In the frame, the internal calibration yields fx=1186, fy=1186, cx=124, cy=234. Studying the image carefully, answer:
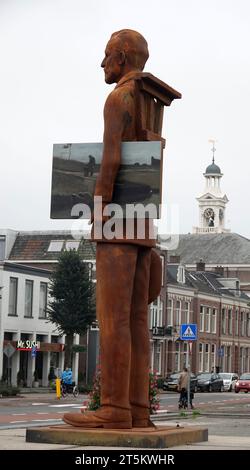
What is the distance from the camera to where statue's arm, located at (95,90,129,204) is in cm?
1531

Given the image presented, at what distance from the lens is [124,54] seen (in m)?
16.0

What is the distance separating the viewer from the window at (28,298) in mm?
66050

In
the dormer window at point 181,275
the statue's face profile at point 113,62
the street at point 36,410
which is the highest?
the dormer window at point 181,275

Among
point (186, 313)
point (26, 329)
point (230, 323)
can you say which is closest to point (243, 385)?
point (26, 329)

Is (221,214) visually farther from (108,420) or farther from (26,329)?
(108,420)

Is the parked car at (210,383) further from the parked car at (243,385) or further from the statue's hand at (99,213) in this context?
the statue's hand at (99,213)

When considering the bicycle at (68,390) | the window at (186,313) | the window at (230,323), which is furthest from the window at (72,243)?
the bicycle at (68,390)

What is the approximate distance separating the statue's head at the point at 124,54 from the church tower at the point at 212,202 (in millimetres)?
129912

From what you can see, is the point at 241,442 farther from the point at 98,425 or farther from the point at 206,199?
the point at 206,199

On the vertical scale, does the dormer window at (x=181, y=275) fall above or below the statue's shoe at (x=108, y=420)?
above

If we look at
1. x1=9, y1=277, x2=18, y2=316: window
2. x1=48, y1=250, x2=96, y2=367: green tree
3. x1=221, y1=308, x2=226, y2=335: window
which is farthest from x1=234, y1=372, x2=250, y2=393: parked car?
x1=221, y1=308, x2=226, y2=335: window

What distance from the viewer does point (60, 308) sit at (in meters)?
65.4

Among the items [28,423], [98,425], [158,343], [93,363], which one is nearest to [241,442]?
[98,425]

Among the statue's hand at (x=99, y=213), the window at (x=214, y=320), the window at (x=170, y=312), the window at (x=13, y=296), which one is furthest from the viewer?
the window at (x=214, y=320)
